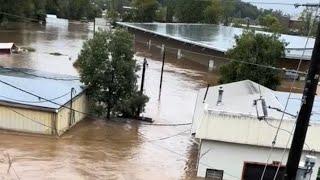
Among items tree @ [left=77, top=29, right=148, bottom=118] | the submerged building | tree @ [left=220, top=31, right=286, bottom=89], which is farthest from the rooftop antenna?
the submerged building

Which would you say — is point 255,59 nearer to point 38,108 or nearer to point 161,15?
point 38,108

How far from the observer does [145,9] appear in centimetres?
12375

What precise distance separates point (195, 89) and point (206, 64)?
18.6 metres

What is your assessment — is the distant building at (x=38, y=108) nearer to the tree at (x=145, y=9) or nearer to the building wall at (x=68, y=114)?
the building wall at (x=68, y=114)

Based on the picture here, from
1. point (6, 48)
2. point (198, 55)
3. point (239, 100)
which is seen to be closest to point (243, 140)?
point (239, 100)

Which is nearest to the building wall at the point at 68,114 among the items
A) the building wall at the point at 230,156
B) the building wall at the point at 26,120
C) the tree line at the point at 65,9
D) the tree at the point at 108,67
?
the building wall at the point at 26,120

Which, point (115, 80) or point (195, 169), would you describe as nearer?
point (195, 169)

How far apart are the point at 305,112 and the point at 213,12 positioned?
371 feet

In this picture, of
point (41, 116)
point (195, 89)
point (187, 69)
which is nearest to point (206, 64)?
point (187, 69)

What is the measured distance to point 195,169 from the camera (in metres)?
22.9

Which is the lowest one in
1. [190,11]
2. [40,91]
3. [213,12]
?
[40,91]

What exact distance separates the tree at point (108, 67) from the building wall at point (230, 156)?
11.9m

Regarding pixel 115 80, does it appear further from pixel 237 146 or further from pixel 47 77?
pixel 237 146

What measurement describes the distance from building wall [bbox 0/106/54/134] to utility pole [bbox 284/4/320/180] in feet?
59.6
